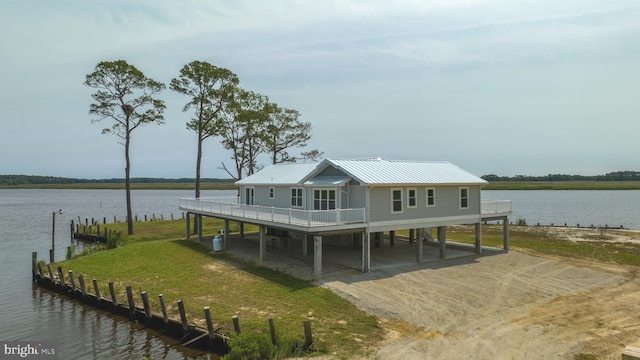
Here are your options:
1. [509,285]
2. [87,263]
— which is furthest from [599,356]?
[87,263]

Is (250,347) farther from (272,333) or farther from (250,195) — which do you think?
(250,195)

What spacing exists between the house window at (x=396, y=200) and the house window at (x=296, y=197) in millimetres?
6779

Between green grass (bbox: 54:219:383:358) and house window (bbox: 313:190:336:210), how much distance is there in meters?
4.82

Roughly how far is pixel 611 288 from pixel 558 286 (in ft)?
7.67

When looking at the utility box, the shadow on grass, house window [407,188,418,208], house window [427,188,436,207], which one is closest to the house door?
the shadow on grass

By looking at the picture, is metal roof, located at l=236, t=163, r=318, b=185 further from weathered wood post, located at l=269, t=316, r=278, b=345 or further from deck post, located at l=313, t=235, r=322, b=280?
weathered wood post, located at l=269, t=316, r=278, b=345

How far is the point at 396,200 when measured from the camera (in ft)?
77.2

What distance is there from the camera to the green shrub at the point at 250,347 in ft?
40.3

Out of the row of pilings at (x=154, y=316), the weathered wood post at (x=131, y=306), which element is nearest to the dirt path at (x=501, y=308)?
the row of pilings at (x=154, y=316)

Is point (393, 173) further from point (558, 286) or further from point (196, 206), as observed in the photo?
point (196, 206)

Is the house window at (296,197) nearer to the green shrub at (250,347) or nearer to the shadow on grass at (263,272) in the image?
the shadow on grass at (263,272)

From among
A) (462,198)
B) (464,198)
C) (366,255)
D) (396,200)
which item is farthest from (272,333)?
(464,198)

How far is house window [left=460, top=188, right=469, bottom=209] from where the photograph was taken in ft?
87.5

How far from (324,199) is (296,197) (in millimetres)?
3691
